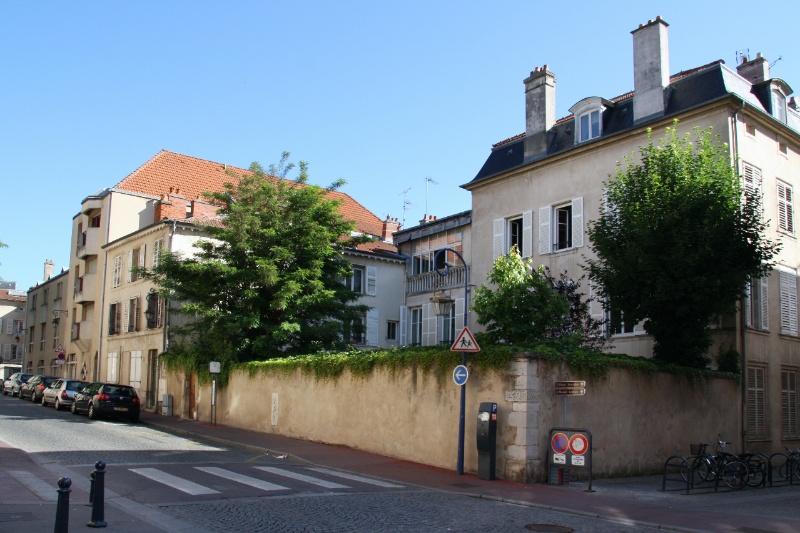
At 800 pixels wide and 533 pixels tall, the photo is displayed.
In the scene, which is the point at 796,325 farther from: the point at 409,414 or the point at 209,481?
the point at 209,481

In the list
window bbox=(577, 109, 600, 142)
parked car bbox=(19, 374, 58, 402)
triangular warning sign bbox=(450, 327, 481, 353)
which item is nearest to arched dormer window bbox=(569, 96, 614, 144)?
window bbox=(577, 109, 600, 142)

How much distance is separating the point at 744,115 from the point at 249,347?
16445 millimetres

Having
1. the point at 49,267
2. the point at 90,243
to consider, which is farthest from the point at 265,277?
the point at 49,267

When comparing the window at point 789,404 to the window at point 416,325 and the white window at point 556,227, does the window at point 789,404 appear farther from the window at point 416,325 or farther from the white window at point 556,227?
the window at point 416,325

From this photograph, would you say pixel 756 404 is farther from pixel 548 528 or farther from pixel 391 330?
pixel 391 330

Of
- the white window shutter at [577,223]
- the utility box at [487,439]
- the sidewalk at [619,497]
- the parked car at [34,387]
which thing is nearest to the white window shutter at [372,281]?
→ the white window shutter at [577,223]

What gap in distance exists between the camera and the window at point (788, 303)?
2144cm

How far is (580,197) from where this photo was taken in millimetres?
23484

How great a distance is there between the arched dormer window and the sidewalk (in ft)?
38.8

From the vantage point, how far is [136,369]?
32.9 meters

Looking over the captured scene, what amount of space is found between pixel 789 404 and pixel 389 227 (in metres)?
23.2

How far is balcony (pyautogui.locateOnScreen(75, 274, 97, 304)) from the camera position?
3900 cm

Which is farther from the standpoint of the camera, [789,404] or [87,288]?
[87,288]

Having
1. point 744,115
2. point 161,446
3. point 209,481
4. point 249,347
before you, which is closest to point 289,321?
point 249,347
